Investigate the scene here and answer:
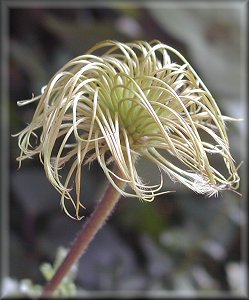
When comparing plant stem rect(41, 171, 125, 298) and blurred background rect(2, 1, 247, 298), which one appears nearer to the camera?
plant stem rect(41, 171, 125, 298)

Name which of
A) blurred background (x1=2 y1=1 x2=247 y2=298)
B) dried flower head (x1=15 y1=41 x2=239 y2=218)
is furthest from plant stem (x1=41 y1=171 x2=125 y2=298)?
blurred background (x1=2 y1=1 x2=247 y2=298)

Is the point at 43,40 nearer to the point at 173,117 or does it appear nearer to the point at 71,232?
the point at 71,232

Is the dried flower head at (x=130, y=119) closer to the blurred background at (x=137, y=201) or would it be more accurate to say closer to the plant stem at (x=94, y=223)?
the plant stem at (x=94, y=223)

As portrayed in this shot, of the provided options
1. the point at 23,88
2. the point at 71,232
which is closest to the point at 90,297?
the point at 71,232

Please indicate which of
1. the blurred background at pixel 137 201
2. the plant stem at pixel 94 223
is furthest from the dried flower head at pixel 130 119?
the blurred background at pixel 137 201

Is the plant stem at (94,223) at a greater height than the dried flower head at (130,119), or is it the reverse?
the dried flower head at (130,119)

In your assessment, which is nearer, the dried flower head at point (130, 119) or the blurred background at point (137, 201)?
the dried flower head at point (130, 119)

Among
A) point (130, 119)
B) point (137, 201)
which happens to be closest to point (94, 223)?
point (130, 119)

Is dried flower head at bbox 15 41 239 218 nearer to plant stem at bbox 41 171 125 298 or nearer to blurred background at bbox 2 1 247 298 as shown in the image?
plant stem at bbox 41 171 125 298
